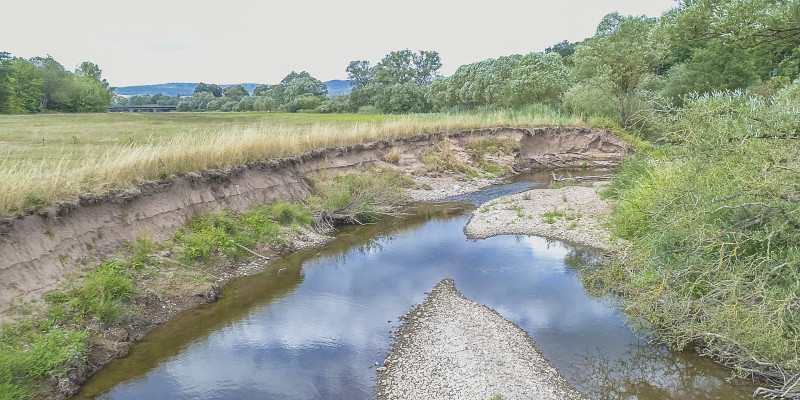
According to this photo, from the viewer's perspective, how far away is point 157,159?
1517 centimetres

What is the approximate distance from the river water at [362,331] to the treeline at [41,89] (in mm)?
39525

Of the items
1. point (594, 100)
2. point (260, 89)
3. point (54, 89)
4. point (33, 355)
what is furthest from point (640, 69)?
point (260, 89)

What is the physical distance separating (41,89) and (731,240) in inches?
2248

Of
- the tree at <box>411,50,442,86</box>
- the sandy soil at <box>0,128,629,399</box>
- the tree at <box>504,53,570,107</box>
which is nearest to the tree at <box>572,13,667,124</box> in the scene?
the tree at <box>504,53,570,107</box>

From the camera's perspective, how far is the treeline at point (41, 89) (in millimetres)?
41781

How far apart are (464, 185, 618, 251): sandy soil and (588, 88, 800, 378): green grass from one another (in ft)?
17.3

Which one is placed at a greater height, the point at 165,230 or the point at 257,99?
the point at 257,99

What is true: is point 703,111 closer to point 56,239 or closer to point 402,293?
point 402,293

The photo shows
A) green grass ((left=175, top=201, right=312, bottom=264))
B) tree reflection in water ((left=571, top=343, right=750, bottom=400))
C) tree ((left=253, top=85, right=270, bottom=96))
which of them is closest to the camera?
tree reflection in water ((left=571, top=343, right=750, bottom=400))

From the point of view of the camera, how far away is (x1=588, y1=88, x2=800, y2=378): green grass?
7629 mm

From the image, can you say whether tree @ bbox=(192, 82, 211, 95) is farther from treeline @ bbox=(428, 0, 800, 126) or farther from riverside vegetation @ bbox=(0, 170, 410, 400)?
riverside vegetation @ bbox=(0, 170, 410, 400)

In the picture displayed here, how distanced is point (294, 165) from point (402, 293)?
32.4ft

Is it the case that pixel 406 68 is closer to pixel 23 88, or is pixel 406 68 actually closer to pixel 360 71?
pixel 360 71

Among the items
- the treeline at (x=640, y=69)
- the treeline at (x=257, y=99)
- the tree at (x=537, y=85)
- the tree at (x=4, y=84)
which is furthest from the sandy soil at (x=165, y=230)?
the treeline at (x=257, y=99)
